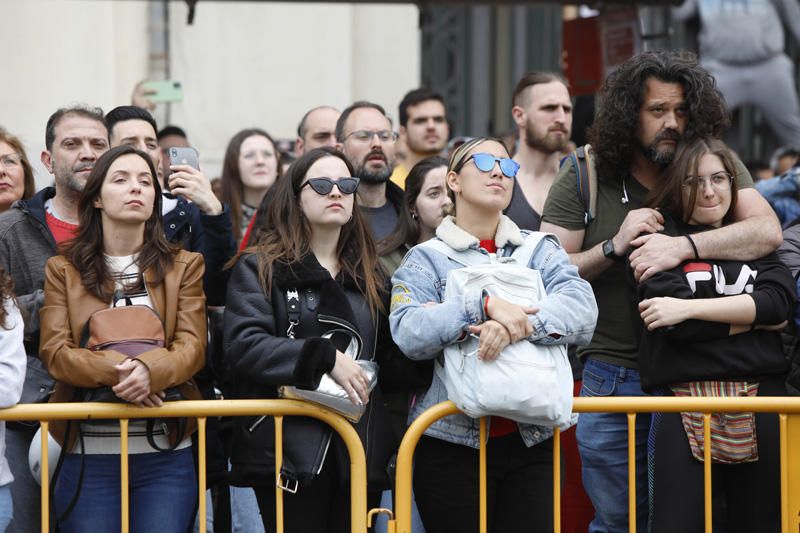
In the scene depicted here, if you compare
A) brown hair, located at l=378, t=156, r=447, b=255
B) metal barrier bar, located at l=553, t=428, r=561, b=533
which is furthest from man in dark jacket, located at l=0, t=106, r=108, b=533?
metal barrier bar, located at l=553, t=428, r=561, b=533

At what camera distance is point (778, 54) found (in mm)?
11758

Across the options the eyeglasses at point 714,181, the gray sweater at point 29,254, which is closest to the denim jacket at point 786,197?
the eyeglasses at point 714,181

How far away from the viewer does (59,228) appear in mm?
5254

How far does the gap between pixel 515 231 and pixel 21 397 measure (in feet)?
6.58

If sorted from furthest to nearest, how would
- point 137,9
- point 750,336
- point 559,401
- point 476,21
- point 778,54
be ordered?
point 476,21 → point 778,54 → point 137,9 → point 750,336 → point 559,401

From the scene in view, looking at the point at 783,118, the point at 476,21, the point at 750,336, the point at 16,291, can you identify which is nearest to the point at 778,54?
the point at 783,118

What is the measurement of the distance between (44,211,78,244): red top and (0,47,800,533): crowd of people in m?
0.01

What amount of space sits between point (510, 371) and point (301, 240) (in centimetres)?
105

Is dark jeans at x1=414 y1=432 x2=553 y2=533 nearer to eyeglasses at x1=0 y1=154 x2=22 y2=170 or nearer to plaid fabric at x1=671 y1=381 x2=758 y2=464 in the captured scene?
plaid fabric at x1=671 y1=381 x2=758 y2=464

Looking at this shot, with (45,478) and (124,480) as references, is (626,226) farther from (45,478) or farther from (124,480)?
(45,478)

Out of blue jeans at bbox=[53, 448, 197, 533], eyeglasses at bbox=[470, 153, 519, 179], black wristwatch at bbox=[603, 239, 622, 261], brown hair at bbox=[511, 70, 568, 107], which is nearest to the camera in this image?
blue jeans at bbox=[53, 448, 197, 533]

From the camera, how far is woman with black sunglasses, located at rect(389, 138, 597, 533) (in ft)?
14.6

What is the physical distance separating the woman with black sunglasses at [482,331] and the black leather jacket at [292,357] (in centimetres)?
18

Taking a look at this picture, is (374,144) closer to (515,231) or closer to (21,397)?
(515,231)
